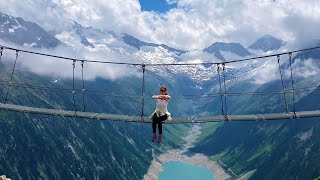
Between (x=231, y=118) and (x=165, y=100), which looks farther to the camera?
(x=231, y=118)

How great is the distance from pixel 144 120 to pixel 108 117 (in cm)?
311

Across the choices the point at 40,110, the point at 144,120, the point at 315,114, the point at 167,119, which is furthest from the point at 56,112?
the point at 315,114

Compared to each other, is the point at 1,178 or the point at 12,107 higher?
the point at 12,107

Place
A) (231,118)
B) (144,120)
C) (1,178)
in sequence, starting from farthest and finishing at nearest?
(1,178), (231,118), (144,120)

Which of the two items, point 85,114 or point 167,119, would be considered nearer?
point 167,119

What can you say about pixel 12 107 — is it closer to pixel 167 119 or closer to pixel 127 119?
pixel 127 119

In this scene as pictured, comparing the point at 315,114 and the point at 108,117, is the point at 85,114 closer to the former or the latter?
the point at 108,117

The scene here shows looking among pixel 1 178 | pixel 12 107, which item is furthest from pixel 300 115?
pixel 1 178

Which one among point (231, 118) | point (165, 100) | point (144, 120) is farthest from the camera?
point (231, 118)

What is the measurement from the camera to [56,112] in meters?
37.1

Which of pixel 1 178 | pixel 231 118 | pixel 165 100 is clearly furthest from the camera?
pixel 1 178

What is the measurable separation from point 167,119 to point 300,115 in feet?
39.0

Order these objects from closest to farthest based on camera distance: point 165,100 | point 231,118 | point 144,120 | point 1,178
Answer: point 165,100 → point 144,120 → point 231,118 → point 1,178

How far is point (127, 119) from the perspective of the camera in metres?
36.1
